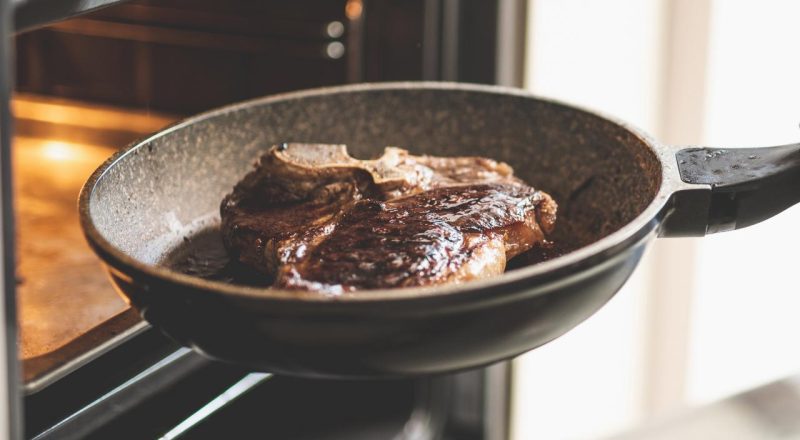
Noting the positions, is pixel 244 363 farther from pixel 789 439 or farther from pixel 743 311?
pixel 743 311

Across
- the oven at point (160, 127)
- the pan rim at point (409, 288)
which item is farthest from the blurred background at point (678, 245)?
the pan rim at point (409, 288)

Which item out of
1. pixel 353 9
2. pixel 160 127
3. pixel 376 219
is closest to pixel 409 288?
pixel 376 219

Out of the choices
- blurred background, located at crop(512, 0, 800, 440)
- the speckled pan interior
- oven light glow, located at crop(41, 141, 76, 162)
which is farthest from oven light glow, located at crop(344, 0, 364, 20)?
the speckled pan interior

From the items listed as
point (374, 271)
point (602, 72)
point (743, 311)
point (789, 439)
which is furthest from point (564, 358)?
point (374, 271)

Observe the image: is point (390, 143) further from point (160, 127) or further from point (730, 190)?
point (160, 127)

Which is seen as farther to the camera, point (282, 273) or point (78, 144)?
point (78, 144)

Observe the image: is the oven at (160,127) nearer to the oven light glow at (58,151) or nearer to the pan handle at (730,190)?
the oven light glow at (58,151)
